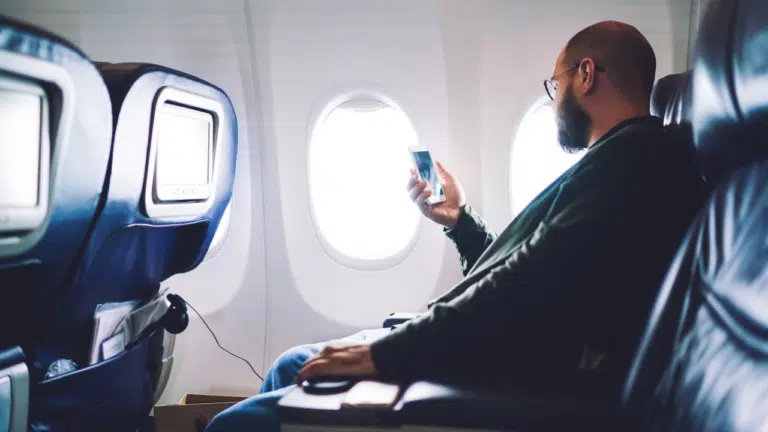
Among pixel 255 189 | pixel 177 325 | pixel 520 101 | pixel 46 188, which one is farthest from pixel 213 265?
pixel 46 188

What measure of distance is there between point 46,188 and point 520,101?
5.99 ft

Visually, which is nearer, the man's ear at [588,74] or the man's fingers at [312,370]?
the man's fingers at [312,370]

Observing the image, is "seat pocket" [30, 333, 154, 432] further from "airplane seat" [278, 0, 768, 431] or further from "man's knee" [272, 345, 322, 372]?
"airplane seat" [278, 0, 768, 431]

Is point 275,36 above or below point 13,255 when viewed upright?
above

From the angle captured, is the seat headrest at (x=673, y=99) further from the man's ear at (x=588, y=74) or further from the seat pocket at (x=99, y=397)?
the seat pocket at (x=99, y=397)

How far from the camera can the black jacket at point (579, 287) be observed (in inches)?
47.1

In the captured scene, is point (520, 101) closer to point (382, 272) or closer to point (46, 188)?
point (382, 272)

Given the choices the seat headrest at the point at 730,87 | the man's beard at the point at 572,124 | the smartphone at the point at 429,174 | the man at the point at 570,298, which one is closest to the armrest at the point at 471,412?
the man at the point at 570,298

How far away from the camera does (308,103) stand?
2635 millimetres

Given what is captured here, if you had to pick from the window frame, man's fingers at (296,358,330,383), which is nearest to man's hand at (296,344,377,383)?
man's fingers at (296,358,330,383)

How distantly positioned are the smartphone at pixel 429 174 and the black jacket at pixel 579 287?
2.81ft

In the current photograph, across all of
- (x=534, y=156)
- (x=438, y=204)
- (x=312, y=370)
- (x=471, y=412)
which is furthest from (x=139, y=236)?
(x=534, y=156)

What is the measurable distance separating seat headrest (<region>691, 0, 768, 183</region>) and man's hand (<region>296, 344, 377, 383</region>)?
0.68 m

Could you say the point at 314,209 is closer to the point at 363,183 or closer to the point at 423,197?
the point at 363,183
